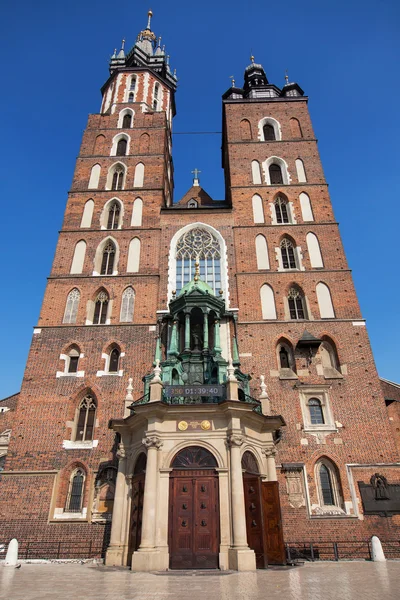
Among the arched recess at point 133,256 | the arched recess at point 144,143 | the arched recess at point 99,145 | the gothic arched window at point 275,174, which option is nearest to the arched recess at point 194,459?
the arched recess at point 133,256

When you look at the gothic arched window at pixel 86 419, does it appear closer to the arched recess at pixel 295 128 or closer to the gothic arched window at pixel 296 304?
the gothic arched window at pixel 296 304

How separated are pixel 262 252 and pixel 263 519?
537 inches

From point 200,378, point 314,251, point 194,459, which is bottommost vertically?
point 194,459

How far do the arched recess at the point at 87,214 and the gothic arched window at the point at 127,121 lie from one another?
7.72 metres

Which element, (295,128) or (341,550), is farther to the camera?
(295,128)

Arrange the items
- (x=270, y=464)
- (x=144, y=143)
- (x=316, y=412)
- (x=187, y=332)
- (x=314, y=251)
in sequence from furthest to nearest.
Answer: (x=144, y=143) < (x=314, y=251) < (x=316, y=412) < (x=187, y=332) < (x=270, y=464)

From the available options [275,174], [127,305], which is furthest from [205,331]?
[275,174]

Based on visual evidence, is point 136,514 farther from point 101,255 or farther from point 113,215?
point 113,215

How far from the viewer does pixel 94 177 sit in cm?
2597

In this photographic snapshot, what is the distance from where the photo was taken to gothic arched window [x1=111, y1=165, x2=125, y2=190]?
2576 centimetres

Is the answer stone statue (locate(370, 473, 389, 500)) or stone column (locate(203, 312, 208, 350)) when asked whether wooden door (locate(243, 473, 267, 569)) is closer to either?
stone column (locate(203, 312, 208, 350))

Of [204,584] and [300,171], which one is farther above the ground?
[300,171]

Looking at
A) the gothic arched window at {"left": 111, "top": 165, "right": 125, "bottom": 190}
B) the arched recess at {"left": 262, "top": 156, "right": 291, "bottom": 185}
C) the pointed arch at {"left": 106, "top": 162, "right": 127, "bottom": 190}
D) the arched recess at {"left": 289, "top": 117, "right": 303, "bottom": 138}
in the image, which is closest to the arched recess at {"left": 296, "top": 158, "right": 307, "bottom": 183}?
the arched recess at {"left": 262, "top": 156, "right": 291, "bottom": 185}

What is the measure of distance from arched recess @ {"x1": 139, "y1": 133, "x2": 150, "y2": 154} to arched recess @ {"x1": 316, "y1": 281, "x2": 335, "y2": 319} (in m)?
14.6
